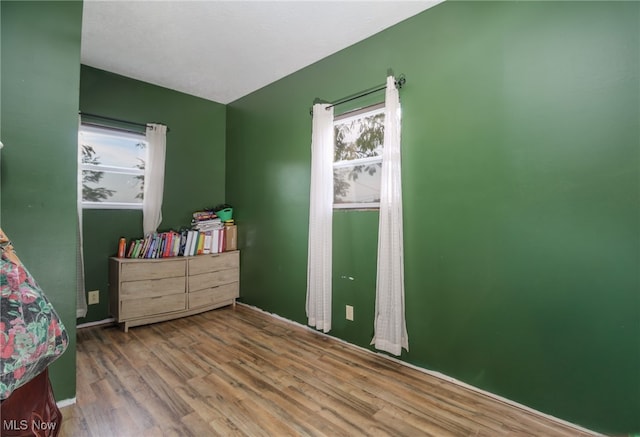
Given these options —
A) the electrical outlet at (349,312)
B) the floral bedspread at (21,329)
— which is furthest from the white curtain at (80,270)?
the electrical outlet at (349,312)

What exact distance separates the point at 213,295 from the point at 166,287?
53 centimetres

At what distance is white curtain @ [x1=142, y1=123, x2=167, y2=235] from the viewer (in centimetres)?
312

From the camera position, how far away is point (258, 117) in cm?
338

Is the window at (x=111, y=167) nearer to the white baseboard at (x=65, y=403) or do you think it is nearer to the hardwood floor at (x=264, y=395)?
the hardwood floor at (x=264, y=395)

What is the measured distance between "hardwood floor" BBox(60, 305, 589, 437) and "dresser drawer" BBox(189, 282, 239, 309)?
1.90ft

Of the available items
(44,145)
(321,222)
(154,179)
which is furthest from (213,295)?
(44,145)

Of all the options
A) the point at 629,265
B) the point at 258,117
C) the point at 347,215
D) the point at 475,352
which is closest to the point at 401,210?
the point at 347,215

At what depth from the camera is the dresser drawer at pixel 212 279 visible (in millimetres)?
3125

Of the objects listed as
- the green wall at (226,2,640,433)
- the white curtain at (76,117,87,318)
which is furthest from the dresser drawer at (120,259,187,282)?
the green wall at (226,2,640,433)

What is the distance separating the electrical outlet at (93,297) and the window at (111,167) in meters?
0.87

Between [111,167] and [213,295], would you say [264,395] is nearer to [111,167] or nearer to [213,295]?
[213,295]

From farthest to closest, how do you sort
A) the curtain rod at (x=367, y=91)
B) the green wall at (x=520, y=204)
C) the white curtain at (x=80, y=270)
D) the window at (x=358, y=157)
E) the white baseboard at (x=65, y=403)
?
1. the white curtain at (x=80, y=270)
2. the window at (x=358, y=157)
3. the curtain rod at (x=367, y=91)
4. the white baseboard at (x=65, y=403)
5. the green wall at (x=520, y=204)

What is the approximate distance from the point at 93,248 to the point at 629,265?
13.4 feet

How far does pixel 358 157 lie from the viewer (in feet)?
8.20
